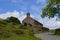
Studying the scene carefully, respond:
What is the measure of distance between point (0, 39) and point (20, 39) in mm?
2363

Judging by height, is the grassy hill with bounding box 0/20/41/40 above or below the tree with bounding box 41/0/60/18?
below

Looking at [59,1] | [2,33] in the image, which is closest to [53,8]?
[59,1]

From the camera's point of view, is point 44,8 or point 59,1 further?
point 44,8

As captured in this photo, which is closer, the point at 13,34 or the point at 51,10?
the point at 13,34

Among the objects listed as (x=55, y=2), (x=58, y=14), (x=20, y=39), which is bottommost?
(x=20, y=39)

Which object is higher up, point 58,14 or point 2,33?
point 58,14

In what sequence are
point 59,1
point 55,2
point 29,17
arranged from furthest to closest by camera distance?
point 29,17 < point 55,2 < point 59,1

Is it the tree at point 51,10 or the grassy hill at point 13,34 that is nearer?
the grassy hill at point 13,34

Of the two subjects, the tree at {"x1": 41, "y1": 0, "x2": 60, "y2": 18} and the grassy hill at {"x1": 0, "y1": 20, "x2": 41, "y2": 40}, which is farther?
the tree at {"x1": 41, "y1": 0, "x2": 60, "y2": 18}

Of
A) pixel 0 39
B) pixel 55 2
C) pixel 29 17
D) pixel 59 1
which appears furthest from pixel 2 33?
pixel 29 17

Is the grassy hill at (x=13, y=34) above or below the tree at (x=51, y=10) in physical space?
below

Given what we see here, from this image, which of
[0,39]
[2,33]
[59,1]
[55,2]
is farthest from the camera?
[55,2]

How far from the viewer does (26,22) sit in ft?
322

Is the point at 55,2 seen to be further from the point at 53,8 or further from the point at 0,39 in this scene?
the point at 0,39
